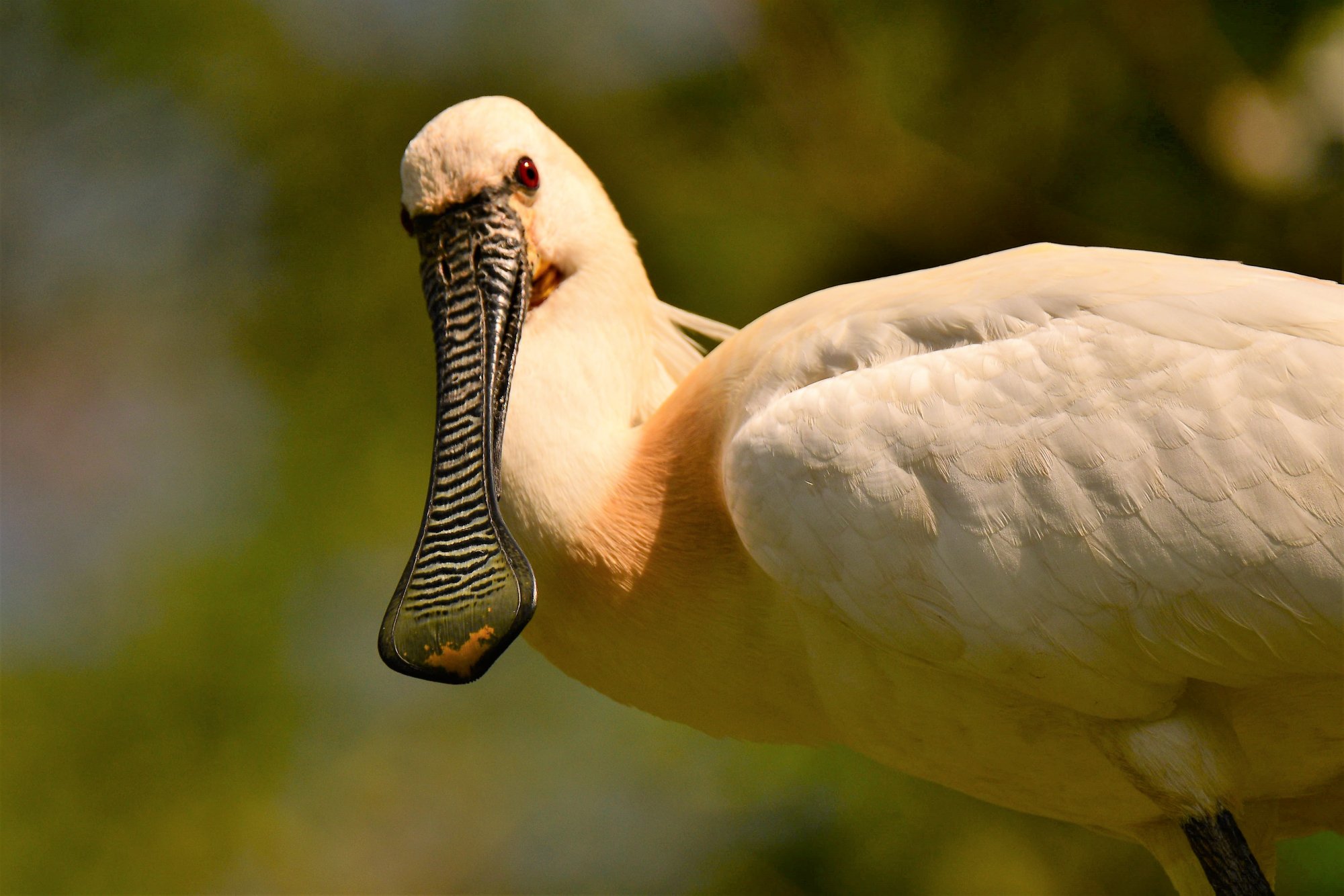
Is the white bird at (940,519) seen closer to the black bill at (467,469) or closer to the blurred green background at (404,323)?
the black bill at (467,469)

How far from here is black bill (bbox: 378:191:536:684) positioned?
2055mm

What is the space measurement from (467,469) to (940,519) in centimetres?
77

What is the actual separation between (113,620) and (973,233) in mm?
3525

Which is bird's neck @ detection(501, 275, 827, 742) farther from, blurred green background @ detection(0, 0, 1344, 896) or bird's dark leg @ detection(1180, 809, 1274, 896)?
blurred green background @ detection(0, 0, 1344, 896)

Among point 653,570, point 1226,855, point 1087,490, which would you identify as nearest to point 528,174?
point 653,570

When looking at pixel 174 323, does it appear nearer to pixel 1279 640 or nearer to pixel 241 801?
pixel 241 801

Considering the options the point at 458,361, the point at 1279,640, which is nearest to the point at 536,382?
the point at 458,361

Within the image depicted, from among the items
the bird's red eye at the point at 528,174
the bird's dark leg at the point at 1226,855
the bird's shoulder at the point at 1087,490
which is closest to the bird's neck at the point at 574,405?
the bird's red eye at the point at 528,174

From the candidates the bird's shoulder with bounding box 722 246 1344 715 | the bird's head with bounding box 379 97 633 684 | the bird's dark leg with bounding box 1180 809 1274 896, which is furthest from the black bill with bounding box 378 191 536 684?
the bird's dark leg with bounding box 1180 809 1274 896

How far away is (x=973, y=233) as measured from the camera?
183 inches

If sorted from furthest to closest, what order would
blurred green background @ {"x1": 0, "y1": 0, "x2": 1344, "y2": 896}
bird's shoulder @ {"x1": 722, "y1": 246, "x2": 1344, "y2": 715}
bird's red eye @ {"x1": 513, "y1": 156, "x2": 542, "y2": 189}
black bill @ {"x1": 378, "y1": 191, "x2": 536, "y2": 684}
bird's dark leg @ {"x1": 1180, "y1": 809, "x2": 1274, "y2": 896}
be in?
blurred green background @ {"x1": 0, "y1": 0, "x2": 1344, "y2": 896} → bird's red eye @ {"x1": 513, "y1": 156, "x2": 542, "y2": 189} → black bill @ {"x1": 378, "y1": 191, "x2": 536, "y2": 684} → bird's dark leg @ {"x1": 1180, "y1": 809, "x2": 1274, "y2": 896} → bird's shoulder @ {"x1": 722, "y1": 246, "x2": 1344, "y2": 715}

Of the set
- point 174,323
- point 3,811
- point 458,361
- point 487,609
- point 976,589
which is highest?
point 458,361

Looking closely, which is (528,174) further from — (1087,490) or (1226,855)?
(1226,855)

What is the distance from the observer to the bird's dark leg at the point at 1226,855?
194 centimetres
